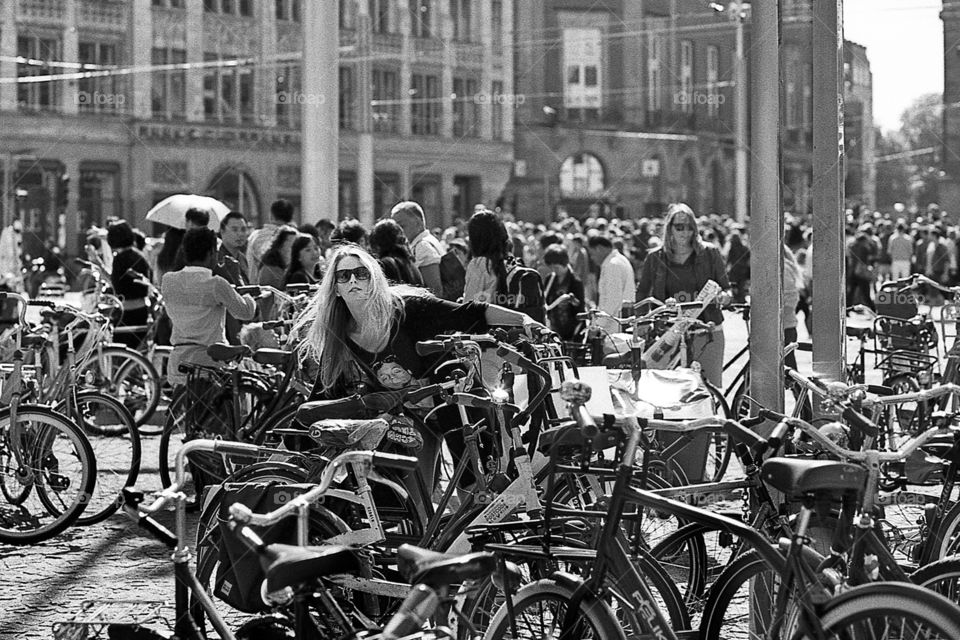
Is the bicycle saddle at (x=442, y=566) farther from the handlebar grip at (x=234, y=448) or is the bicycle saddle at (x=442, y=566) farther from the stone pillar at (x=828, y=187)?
the stone pillar at (x=828, y=187)

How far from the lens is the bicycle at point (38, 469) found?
8.03 m

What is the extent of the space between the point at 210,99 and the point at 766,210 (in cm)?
3730

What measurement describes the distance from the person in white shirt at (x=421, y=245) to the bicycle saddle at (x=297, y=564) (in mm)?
6511

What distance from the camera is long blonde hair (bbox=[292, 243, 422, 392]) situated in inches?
246

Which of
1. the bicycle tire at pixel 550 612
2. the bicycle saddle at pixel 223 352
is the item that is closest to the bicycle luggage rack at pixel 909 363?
the bicycle saddle at pixel 223 352

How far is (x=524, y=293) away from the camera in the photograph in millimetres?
9430

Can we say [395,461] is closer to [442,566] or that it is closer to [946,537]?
[442,566]

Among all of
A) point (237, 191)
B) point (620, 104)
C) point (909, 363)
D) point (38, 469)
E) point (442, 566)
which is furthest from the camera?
point (620, 104)

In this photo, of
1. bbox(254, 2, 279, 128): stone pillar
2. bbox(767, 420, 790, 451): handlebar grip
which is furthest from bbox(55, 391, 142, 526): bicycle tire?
bbox(254, 2, 279, 128): stone pillar

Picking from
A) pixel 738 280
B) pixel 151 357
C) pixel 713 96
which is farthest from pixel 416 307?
pixel 713 96

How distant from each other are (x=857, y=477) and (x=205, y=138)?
39.3 meters

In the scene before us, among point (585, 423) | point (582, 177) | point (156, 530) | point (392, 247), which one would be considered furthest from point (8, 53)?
point (585, 423)

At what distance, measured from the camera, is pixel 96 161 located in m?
40.4

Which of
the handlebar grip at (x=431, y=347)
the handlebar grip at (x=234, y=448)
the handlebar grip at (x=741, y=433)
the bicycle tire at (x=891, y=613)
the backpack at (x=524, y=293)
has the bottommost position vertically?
the bicycle tire at (x=891, y=613)
